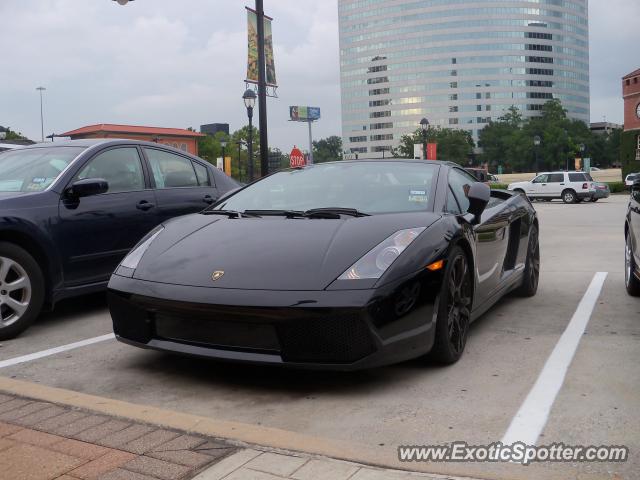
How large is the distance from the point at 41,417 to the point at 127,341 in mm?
776

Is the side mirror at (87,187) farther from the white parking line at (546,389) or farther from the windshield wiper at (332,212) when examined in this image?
the white parking line at (546,389)

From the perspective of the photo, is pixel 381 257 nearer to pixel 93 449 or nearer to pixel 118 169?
pixel 93 449

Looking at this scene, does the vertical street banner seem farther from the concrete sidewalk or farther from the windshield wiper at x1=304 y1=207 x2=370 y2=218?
the concrete sidewalk

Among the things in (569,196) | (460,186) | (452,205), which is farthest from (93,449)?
(569,196)

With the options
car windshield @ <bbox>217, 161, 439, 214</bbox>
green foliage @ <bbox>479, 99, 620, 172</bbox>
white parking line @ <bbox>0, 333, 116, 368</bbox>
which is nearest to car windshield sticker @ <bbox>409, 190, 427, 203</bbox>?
car windshield @ <bbox>217, 161, 439, 214</bbox>

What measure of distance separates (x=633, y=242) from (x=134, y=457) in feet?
14.8

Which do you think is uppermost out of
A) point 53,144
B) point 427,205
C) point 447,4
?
point 447,4

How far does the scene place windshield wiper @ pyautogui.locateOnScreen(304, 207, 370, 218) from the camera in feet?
13.3

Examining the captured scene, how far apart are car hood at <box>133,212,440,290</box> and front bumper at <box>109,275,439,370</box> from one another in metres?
0.08

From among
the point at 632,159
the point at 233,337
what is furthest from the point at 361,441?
the point at 632,159

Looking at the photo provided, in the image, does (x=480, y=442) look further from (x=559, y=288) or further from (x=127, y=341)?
(x=559, y=288)

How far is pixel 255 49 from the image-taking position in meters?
16.5

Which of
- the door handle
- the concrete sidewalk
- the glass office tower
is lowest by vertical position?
the concrete sidewalk

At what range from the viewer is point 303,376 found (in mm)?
3797
